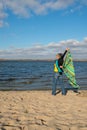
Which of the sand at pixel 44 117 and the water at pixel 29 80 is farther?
the water at pixel 29 80

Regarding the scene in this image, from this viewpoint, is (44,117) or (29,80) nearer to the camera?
(44,117)

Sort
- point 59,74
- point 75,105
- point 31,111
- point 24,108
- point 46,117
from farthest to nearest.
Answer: point 59,74 → point 75,105 → point 24,108 → point 31,111 → point 46,117

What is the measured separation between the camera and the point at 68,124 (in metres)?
5.87

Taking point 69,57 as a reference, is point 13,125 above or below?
below

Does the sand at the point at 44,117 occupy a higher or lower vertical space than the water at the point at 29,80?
higher

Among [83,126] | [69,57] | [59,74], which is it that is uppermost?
[69,57]

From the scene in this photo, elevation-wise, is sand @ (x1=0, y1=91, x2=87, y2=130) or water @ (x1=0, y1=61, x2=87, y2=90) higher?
sand @ (x1=0, y1=91, x2=87, y2=130)

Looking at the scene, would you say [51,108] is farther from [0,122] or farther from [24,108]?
[0,122]

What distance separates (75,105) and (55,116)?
6.69 ft

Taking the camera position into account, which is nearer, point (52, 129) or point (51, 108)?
point (52, 129)

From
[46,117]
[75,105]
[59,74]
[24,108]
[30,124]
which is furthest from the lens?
[59,74]

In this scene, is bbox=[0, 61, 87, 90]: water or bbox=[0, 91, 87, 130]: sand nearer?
bbox=[0, 91, 87, 130]: sand

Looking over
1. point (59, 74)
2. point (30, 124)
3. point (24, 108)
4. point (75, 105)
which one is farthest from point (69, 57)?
point (30, 124)

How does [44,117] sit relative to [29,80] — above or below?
above
